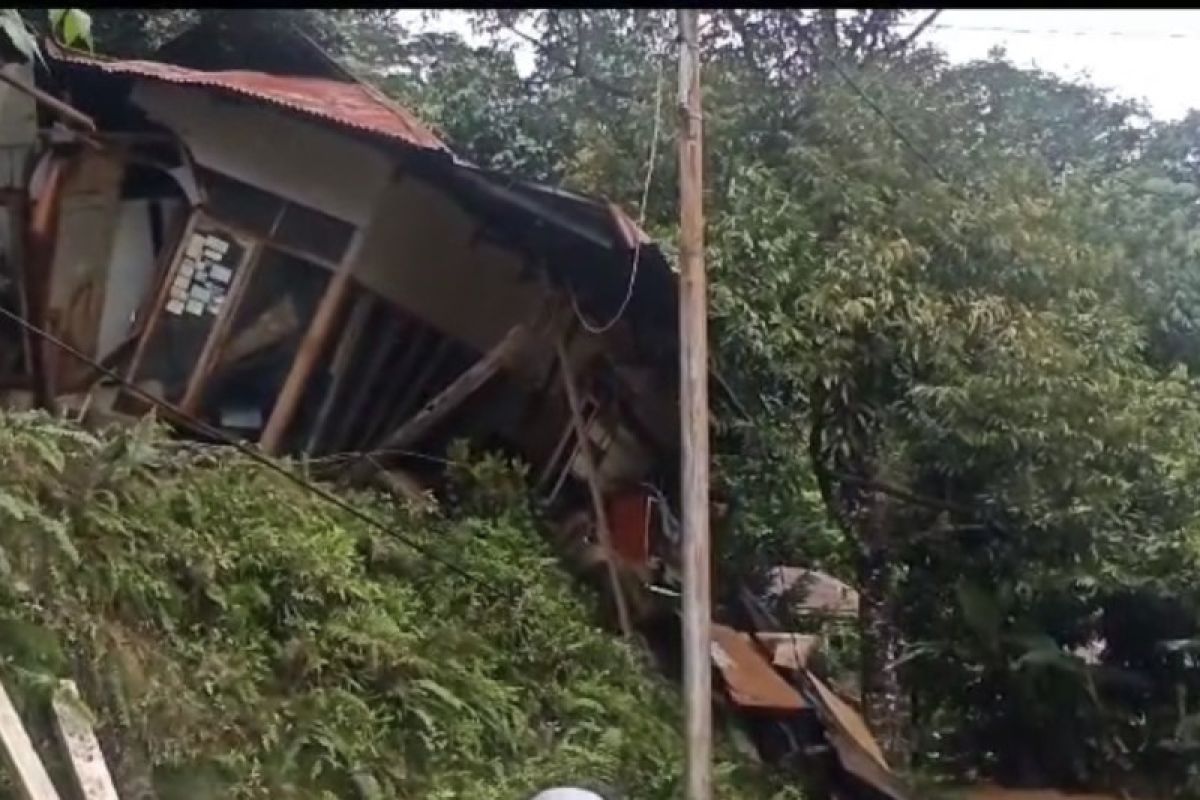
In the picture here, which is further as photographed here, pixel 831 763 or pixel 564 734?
pixel 831 763

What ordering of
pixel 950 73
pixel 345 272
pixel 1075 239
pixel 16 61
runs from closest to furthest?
pixel 16 61 → pixel 345 272 → pixel 1075 239 → pixel 950 73

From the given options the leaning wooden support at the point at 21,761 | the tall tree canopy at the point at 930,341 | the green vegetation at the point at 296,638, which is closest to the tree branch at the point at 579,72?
the tall tree canopy at the point at 930,341

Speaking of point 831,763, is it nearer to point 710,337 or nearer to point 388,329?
point 710,337

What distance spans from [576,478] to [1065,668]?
1583 millimetres

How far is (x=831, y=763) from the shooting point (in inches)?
185

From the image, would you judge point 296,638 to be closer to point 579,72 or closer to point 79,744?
point 79,744

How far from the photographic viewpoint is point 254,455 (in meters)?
4.01

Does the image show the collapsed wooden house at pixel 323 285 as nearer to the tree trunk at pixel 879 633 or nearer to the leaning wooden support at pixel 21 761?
the tree trunk at pixel 879 633

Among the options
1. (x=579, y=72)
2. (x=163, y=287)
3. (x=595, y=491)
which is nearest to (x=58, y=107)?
(x=163, y=287)

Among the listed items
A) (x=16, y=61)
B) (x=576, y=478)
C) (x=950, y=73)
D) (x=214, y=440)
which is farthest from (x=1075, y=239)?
(x=16, y=61)

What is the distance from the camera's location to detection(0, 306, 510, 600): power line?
13.2 feet

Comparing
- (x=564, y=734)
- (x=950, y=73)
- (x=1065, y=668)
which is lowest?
(x=564, y=734)

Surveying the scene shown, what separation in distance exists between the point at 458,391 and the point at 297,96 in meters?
0.94

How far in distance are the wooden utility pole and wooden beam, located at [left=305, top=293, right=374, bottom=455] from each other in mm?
980
